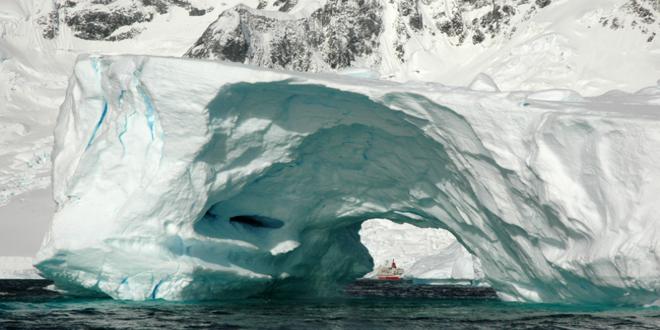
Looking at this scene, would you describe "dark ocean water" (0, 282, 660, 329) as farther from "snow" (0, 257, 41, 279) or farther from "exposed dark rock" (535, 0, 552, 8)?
"exposed dark rock" (535, 0, 552, 8)

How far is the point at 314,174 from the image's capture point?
20.1m

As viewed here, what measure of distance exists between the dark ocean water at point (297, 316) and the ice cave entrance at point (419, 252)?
18610 mm

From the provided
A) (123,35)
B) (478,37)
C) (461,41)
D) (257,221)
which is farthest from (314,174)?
(123,35)

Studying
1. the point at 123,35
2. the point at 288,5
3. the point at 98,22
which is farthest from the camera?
the point at 98,22

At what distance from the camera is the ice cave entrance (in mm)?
38375

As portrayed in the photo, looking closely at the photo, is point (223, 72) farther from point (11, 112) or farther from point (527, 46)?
point (11, 112)

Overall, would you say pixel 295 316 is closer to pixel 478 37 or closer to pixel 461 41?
pixel 478 37

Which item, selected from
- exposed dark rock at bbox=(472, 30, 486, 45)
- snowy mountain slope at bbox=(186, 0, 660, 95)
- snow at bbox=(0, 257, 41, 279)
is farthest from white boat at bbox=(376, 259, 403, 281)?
exposed dark rock at bbox=(472, 30, 486, 45)

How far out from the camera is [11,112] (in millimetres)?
80375

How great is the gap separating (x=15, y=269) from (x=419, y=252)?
20.6 m

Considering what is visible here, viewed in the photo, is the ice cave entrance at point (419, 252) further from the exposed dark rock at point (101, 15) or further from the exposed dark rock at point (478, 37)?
the exposed dark rock at point (101, 15)

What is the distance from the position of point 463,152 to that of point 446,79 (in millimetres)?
58643

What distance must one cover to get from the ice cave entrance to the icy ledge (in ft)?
57.5

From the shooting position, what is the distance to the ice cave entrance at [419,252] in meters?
38.4
